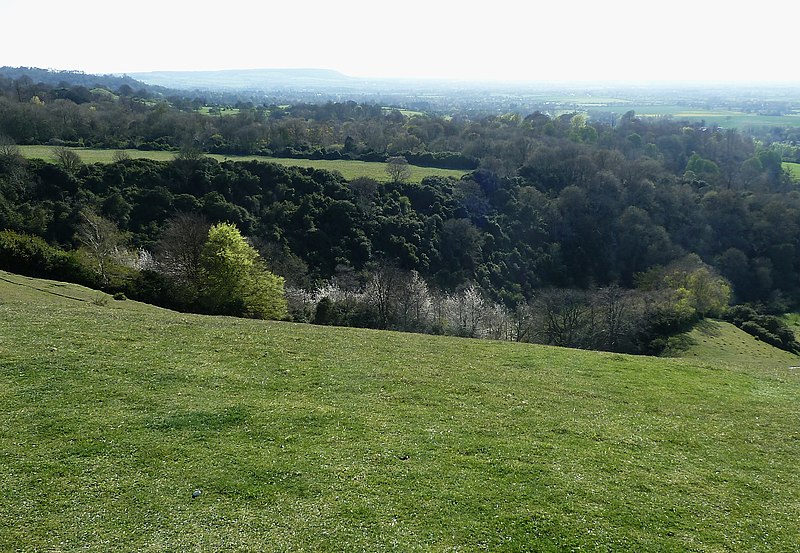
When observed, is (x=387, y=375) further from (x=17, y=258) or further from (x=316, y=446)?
(x=17, y=258)

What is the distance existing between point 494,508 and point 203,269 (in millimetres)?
32372

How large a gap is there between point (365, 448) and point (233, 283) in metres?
26.1

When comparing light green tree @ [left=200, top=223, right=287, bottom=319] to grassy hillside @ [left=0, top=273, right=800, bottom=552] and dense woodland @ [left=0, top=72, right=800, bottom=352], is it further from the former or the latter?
grassy hillside @ [left=0, top=273, right=800, bottom=552]

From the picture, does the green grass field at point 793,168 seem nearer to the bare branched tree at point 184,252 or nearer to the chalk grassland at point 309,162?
the chalk grassland at point 309,162

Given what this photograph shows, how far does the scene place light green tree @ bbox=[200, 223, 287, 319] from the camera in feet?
121

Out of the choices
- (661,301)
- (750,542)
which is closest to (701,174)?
(661,301)

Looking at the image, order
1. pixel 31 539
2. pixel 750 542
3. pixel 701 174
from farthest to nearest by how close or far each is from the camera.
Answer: pixel 701 174
pixel 750 542
pixel 31 539

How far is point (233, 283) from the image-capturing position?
37.7 meters

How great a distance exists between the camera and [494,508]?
1235 cm

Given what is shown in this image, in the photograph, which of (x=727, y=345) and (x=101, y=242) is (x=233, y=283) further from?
(x=727, y=345)

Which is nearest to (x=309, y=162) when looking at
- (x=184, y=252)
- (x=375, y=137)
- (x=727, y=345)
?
(x=375, y=137)

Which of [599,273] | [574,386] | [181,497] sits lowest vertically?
[599,273]

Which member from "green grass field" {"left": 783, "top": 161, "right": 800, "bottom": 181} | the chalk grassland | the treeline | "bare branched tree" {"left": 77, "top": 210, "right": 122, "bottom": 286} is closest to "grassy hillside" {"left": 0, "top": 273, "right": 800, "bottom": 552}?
"bare branched tree" {"left": 77, "top": 210, "right": 122, "bottom": 286}

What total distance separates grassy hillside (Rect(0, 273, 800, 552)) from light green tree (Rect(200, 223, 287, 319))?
13.3 metres
